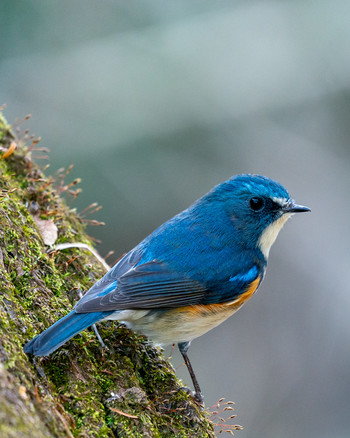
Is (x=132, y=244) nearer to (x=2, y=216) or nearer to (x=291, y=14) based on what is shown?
(x=291, y=14)

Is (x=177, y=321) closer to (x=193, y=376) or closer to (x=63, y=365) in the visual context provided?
(x=193, y=376)

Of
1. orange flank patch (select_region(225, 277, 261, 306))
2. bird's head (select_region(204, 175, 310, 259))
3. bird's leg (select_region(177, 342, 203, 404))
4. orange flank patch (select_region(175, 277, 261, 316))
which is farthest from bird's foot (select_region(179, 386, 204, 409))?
bird's head (select_region(204, 175, 310, 259))

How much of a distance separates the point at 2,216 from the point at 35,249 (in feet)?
0.96

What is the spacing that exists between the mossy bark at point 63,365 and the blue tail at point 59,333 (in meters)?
0.07

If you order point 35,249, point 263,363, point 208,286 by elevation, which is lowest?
point 263,363

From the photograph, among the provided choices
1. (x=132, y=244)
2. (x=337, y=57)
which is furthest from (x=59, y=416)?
A: (x=337, y=57)

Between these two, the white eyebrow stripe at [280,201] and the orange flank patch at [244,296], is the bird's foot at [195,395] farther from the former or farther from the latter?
the white eyebrow stripe at [280,201]

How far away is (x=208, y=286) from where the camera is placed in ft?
12.9

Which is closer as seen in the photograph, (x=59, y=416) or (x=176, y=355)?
(x=59, y=416)

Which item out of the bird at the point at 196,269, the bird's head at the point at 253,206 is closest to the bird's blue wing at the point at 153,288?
the bird at the point at 196,269

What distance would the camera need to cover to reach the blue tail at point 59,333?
275cm

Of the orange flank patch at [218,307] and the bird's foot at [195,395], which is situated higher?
the orange flank patch at [218,307]

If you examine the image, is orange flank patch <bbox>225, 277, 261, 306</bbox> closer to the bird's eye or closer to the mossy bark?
the bird's eye

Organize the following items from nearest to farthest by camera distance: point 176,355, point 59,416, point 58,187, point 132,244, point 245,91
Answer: point 59,416 < point 58,187 < point 176,355 < point 132,244 < point 245,91
